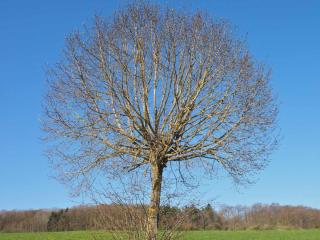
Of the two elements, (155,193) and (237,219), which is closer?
(155,193)

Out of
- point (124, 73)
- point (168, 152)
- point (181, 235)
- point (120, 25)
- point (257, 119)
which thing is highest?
point (120, 25)

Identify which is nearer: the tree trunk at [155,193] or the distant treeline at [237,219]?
the tree trunk at [155,193]

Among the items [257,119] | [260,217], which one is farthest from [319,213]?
[257,119]

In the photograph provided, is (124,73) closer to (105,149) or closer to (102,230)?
(105,149)

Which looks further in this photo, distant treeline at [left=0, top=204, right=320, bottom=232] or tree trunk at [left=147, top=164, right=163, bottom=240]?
distant treeline at [left=0, top=204, right=320, bottom=232]

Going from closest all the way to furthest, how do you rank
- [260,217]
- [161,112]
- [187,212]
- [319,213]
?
1. [187,212]
2. [161,112]
3. [260,217]
4. [319,213]

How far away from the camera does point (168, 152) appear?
1638 centimetres

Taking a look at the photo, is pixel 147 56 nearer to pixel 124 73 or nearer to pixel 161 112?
pixel 124 73

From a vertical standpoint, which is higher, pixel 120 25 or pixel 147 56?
pixel 120 25

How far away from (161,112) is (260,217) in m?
90.9

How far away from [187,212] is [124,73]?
248 inches

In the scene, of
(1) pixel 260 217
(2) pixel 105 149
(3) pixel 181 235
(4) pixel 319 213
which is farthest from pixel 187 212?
(4) pixel 319 213

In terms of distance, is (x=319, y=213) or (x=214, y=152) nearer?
(x=214, y=152)

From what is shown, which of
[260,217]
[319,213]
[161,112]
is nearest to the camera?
[161,112]
